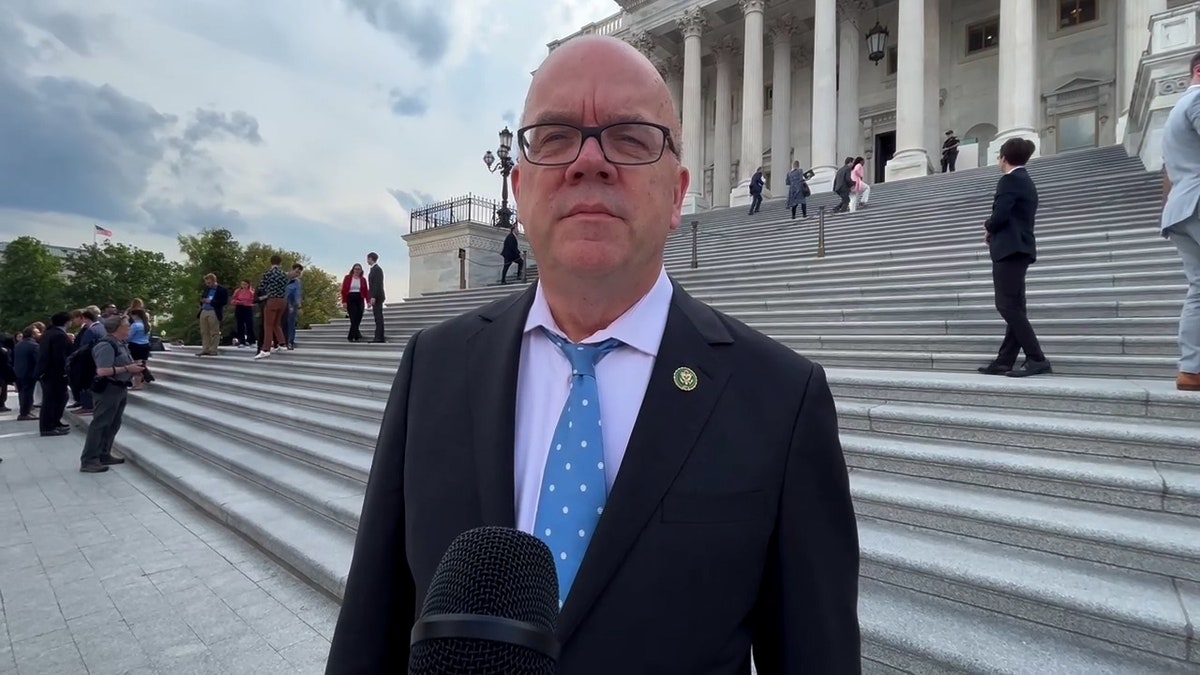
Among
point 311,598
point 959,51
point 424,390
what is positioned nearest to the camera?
point 424,390

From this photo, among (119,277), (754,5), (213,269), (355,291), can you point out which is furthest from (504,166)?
(119,277)

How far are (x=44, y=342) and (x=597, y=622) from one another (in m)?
13.2

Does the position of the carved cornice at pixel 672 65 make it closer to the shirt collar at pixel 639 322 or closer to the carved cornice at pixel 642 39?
the carved cornice at pixel 642 39

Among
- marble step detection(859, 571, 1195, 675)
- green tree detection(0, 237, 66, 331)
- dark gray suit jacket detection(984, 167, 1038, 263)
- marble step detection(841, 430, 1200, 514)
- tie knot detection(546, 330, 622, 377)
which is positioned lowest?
marble step detection(859, 571, 1195, 675)

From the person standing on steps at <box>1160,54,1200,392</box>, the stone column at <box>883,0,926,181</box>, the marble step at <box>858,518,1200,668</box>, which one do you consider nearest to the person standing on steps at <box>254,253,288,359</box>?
the marble step at <box>858,518,1200,668</box>

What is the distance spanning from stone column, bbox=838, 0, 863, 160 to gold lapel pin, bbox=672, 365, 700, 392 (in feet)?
92.1

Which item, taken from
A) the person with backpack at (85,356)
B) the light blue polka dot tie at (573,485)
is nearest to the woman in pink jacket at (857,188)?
the person with backpack at (85,356)

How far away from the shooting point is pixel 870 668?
2723mm

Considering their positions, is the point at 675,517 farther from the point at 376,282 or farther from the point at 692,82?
the point at 692,82

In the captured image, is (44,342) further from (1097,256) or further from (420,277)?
(1097,256)

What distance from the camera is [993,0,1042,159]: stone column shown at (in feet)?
61.2

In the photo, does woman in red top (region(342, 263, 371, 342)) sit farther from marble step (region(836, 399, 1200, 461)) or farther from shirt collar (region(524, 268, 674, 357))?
shirt collar (region(524, 268, 674, 357))

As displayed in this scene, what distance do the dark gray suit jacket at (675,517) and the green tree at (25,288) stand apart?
66868 mm

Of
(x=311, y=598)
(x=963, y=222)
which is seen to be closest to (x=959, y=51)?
(x=963, y=222)
